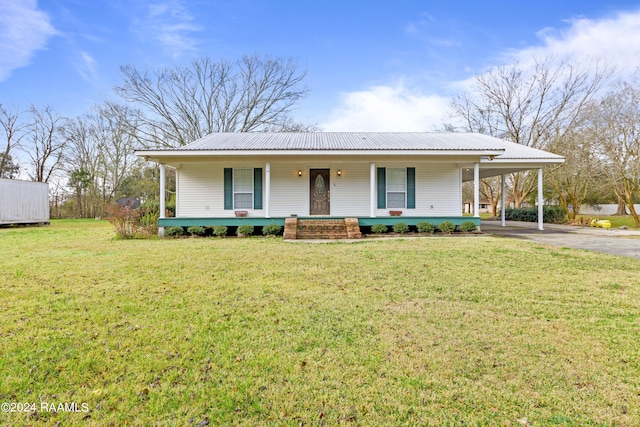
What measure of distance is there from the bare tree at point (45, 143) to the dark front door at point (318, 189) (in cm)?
2682

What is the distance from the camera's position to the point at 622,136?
15594 millimetres

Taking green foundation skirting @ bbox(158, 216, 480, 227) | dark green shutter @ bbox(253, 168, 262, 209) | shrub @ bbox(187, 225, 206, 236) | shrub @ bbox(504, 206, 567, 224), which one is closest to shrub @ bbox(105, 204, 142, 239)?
green foundation skirting @ bbox(158, 216, 480, 227)

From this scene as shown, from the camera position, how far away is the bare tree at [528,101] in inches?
828

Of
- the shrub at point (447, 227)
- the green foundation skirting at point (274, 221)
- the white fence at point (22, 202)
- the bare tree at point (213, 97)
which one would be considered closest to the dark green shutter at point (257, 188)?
the green foundation skirting at point (274, 221)

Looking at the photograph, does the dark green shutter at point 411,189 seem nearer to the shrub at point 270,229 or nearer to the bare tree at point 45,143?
the shrub at point 270,229

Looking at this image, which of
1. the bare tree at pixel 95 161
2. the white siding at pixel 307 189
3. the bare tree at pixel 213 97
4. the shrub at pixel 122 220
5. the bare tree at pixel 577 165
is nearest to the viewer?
the shrub at pixel 122 220

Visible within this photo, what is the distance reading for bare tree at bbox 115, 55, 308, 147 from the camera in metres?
24.4

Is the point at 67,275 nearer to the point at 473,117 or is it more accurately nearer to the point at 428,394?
the point at 428,394

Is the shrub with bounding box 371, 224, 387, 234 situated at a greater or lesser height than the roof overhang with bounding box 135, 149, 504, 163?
lesser

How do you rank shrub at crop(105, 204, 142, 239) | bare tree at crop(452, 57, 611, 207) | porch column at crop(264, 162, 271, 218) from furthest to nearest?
1. bare tree at crop(452, 57, 611, 207)
2. porch column at crop(264, 162, 271, 218)
3. shrub at crop(105, 204, 142, 239)

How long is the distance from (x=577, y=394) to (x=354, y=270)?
3797 mm

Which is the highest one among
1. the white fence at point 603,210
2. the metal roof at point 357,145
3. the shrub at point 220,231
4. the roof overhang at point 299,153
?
the metal roof at point 357,145

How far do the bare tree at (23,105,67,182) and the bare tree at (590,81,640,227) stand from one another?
38.5 m

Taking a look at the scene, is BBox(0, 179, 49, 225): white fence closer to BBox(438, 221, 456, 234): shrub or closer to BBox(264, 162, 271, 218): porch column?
BBox(264, 162, 271, 218): porch column
